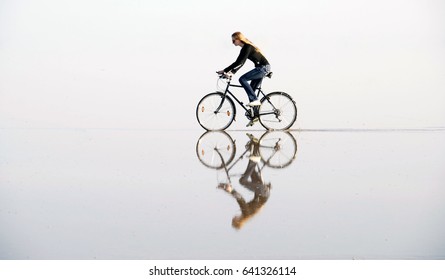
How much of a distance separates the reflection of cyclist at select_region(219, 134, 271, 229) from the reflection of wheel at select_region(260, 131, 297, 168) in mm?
249

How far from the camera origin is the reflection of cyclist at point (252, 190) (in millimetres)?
6031

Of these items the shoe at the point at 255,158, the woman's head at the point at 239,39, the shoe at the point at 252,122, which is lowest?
the shoe at the point at 255,158

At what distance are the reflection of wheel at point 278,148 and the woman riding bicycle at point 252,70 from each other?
1005 millimetres

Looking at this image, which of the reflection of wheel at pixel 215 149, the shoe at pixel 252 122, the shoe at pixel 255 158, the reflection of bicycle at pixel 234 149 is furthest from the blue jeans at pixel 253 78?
the shoe at pixel 255 158

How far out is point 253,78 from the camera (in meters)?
12.8

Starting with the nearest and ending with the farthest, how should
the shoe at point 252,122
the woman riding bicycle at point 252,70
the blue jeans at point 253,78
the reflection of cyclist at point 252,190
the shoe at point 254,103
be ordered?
1. the reflection of cyclist at point 252,190
2. the woman riding bicycle at point 252,70
3. the blue jeans at point 253,78
4. the shoe at point 254,103
5. the shoe at point 252,122

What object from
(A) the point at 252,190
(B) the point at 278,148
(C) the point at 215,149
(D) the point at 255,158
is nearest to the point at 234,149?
(C) the point at 215,149

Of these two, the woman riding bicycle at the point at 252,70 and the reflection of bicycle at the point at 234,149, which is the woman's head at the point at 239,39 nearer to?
the woman riding bicycle at the point at 252,70

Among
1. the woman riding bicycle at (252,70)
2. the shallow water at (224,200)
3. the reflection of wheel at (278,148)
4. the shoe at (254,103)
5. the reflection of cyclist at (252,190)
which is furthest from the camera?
the shoe at (254,103)
